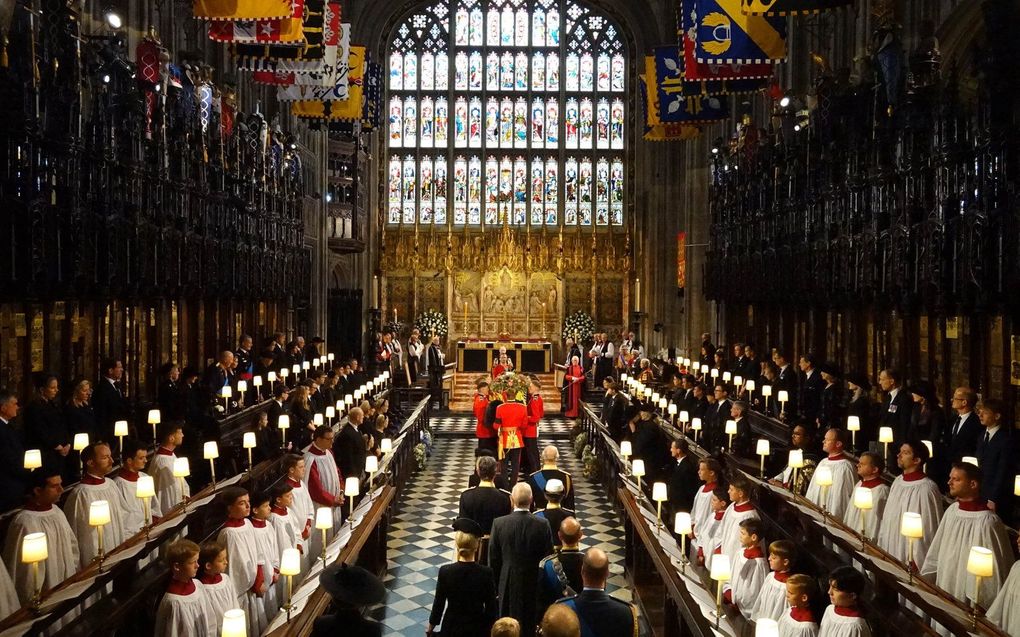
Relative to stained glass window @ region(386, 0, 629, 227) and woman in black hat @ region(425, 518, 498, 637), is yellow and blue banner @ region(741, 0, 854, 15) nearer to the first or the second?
woman in black hat @ region(425, 518, 498, 637)

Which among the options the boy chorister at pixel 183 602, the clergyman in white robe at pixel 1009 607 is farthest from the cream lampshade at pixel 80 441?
the clergyman in white robe at pixel 1009 607

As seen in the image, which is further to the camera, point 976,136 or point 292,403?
point 292,403

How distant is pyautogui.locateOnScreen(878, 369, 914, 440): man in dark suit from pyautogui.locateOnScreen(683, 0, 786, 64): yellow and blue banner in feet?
21.1

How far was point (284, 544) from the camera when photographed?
25.2 ft

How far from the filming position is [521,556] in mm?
6785

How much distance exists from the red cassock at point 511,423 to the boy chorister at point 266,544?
5.67 m

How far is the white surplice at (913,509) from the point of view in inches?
297

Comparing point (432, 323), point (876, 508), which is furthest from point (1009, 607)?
point (432, 323)

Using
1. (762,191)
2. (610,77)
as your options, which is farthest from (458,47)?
(762,191)

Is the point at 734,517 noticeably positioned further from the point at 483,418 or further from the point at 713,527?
the point at 483,418

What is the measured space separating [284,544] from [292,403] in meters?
5.88

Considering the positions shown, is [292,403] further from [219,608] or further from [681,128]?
[681,128]

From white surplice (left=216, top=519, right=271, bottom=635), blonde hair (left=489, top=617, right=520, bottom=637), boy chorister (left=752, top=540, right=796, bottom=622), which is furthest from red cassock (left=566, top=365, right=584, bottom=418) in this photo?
blonde hair (left=489, top=617, right=520, bottom=637)

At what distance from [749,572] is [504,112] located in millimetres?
29712
